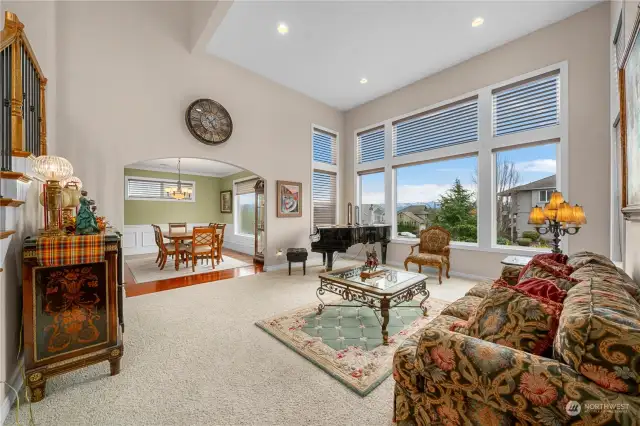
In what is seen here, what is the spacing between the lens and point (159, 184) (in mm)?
8047

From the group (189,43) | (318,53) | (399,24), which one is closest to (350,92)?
(318,53)

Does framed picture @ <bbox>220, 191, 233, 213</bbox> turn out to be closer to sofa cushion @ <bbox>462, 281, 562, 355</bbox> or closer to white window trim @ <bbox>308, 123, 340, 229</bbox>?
white window trim @ <bbox>308, 123, 340, 229</bbox>

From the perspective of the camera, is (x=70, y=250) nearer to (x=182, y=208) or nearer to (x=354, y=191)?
(x=354, y=191)

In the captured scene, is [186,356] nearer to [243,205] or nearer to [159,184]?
[243,205]

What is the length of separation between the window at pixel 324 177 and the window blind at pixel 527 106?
3534mm

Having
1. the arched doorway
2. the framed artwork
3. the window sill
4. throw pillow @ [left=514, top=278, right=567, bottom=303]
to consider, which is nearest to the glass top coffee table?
throw pillow @ [left=514, top=278, right=567, bottom=303]

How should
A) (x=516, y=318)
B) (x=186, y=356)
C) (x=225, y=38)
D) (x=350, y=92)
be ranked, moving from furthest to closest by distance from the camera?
(x=350, y=92), (x=225, y=38), (x=186, y=356), (x=516, y=318)

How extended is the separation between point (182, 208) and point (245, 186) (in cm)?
231

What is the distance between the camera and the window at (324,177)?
634 cm

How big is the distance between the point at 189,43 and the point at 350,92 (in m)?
3.28

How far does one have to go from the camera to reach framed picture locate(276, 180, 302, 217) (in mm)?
5562

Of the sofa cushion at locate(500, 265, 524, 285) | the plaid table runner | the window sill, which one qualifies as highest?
the plaid table runner

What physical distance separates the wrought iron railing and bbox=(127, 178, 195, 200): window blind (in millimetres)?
5865

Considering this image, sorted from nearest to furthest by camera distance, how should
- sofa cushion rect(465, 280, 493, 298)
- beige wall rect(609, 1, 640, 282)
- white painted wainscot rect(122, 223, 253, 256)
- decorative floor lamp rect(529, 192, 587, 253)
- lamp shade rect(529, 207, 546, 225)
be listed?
1. beige wall rect(609, 1, 640, 282)
2. sofa cushion rect(465, 280, 493, 298)
3. decorative floor lamp rect(529, 192, 587, 253)
4. lamp shade rect(529, 207, 546, 225)
5. white painted wainscot rect(122, 223, 253, 256)
